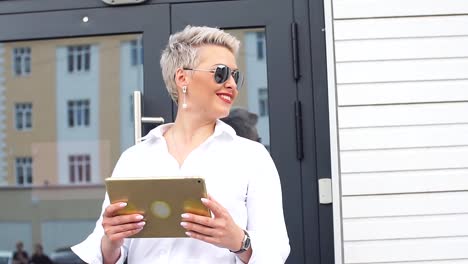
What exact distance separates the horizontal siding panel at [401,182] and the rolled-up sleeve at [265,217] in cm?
113

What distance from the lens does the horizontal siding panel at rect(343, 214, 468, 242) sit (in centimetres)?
304

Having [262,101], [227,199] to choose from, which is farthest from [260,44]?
[227,199]

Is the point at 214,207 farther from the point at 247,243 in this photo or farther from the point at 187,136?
the point at 187,136

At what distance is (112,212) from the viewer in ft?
6.01

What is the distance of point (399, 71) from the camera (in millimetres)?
3127

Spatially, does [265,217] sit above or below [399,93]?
below

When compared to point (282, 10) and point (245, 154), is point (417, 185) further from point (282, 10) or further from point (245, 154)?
point (245, 154)

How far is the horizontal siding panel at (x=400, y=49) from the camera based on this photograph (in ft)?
10.3

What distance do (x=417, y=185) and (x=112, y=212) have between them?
1.70m

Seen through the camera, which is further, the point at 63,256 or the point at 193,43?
the point at 63,256

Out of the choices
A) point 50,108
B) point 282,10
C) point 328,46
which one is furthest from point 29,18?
point 328,46

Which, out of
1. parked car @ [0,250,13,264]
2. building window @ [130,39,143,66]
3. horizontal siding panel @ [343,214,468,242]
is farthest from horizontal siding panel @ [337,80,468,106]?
parked car @ [0,250,13,264]

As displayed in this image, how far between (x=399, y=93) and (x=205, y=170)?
4.71 ft

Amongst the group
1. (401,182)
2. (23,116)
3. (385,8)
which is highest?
(385,8)
